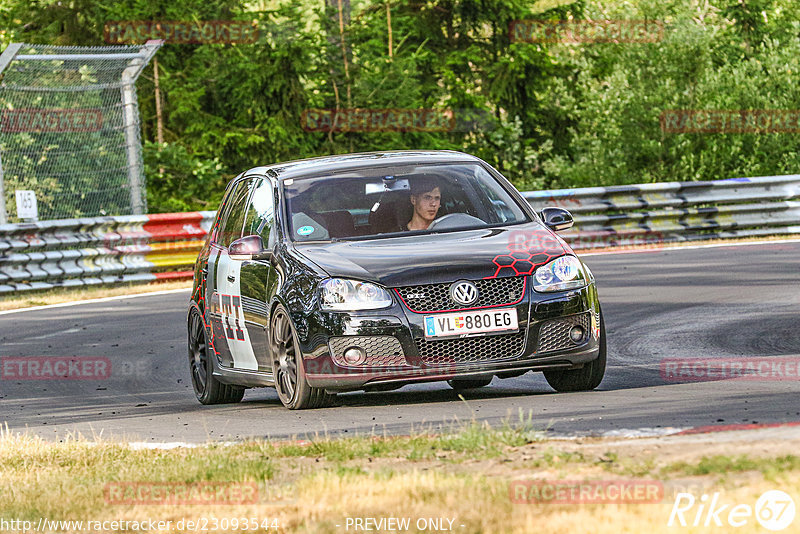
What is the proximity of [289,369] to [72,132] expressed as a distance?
15023 mm

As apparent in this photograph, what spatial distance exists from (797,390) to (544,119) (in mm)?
27607

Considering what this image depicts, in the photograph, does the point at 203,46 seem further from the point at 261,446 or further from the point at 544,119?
the point at 261,446

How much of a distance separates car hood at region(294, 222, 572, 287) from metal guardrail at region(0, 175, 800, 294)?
12.0 metres

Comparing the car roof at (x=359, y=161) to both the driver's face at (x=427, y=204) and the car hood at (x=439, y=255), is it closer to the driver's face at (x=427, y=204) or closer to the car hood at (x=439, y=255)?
the driver's face at (x=427, y=204)

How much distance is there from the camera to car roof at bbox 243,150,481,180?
32.2ft

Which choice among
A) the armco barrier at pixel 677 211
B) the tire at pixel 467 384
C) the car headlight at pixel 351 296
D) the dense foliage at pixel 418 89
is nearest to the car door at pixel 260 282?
the car headlight at pixel 351 296

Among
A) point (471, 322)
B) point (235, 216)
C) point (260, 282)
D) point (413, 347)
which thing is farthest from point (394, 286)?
point (235, 216)

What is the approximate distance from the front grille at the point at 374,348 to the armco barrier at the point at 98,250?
12.4 meters

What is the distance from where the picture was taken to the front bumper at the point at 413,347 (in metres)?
8.26

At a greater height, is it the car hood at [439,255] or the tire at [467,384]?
the car hood at [439,255]

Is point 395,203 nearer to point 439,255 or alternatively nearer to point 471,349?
point 439,255

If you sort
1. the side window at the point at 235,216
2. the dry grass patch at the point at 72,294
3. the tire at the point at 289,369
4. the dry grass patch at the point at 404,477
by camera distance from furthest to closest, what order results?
the dry grass patch at the point at 72,294 < the side window at the point at 235,216 < the tire at the point at 289,369 < the dry grass patch at the point at 404,477

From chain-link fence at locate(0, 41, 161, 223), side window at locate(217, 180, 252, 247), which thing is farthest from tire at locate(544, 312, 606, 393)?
chain-link fence at locate(0, 41, 161, 223)

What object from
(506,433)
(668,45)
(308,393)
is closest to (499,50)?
(668,45)
